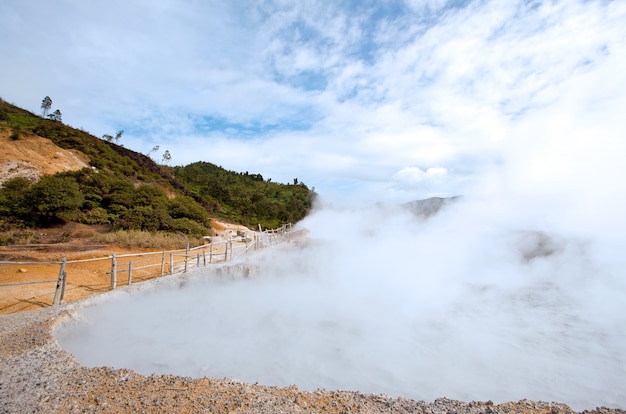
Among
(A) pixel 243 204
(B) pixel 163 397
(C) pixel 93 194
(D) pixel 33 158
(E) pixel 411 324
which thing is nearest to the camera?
(B) pixel 163 397

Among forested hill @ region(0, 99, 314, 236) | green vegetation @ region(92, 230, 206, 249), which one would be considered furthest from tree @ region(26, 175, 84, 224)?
green vegetation @ region(92, 230, 206, 249)

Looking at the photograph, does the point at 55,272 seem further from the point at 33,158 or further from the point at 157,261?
the point at 33,158

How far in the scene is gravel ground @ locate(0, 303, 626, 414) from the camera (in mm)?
2678

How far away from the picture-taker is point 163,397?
2863mm

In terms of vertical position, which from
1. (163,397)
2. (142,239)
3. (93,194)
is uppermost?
(93,194)

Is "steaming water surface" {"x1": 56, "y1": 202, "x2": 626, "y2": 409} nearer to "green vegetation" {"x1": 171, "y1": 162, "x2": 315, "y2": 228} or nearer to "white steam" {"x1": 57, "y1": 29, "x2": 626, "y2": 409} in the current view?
"white steam" {"x1": 57, "y1": 29, "x2": 626, "y2": 409}

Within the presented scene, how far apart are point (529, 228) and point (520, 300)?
2520mm

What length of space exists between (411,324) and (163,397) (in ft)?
14.8

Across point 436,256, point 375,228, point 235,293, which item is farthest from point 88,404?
point 375,228

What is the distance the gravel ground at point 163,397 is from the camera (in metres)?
2.68

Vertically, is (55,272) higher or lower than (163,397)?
higher

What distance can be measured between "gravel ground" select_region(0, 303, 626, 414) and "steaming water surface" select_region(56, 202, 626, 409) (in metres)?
0.91

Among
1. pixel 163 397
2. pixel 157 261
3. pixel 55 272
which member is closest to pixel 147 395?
pixel 163 397

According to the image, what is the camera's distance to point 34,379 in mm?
3131
